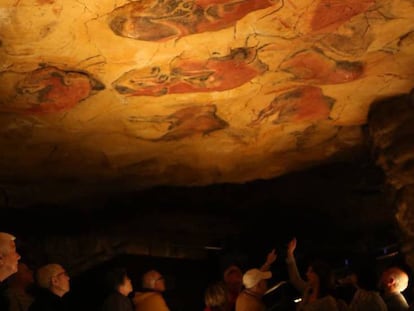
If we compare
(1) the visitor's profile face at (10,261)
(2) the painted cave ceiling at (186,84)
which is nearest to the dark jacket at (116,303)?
(1) the visitor's profile face at (10,261)

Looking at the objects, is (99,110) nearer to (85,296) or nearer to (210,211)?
(85,296)

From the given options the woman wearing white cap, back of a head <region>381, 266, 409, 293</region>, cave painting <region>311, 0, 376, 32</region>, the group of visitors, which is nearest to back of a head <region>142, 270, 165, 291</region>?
the group of visitors

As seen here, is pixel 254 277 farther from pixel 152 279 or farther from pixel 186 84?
pixel 186 84

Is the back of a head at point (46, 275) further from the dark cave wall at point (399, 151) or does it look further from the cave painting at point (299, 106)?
the dark cave wall at point (399, 151)

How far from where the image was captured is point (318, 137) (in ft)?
20.4

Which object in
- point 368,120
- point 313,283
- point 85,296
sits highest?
point 368,120

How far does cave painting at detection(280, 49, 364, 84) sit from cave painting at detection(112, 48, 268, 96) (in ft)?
0.89

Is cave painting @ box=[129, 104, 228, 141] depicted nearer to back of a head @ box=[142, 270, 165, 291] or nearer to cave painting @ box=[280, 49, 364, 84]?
cave painting @ box=[280, 49, 364, 84]

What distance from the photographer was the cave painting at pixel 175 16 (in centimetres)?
398

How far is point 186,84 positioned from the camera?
197 inches

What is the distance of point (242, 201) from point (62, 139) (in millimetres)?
3263

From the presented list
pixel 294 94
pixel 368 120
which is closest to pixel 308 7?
pixel 294 94

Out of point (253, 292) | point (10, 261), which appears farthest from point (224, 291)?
point (10, 261)

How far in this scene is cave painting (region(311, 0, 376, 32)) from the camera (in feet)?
13.4
